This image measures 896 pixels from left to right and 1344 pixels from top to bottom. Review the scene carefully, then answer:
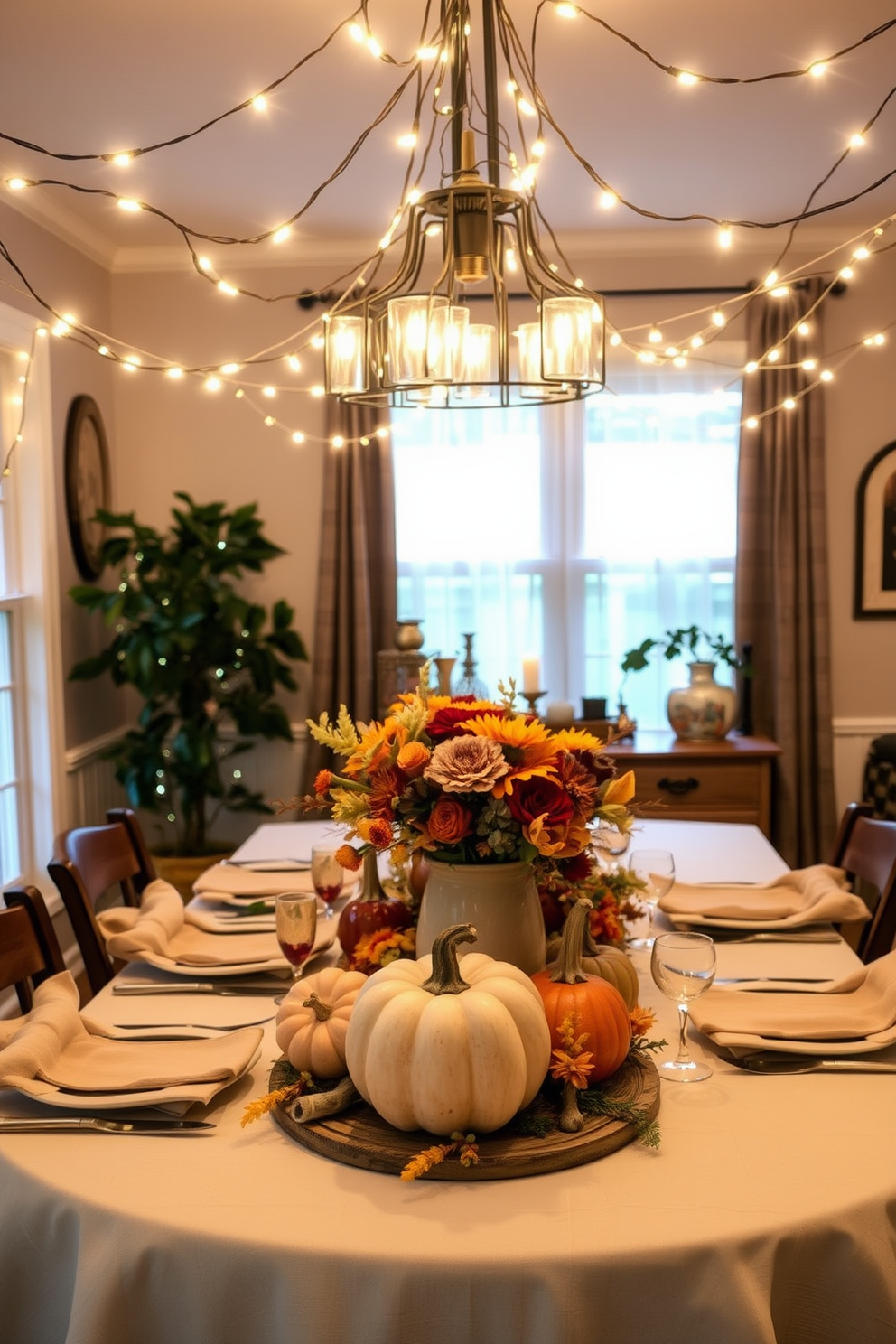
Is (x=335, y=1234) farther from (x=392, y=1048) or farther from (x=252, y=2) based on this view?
(x=252, y=2)

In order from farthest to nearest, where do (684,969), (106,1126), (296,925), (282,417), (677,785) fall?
1. (282,417)
2. (677,785)
3. (296,925)
4. (684,969)
5. (106,1126)

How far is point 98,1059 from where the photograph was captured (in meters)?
1.59

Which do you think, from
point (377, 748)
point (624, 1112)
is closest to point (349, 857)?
point (377, 748)

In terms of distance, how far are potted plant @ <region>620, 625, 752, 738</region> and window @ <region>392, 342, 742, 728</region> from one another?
0.97ft

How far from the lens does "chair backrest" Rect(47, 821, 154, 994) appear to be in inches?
84.2

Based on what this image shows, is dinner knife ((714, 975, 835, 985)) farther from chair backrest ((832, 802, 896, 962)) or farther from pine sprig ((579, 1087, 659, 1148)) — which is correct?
pine sprig ((579, 1087, 659, 1148))

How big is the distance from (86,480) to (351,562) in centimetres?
101

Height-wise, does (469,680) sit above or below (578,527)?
below

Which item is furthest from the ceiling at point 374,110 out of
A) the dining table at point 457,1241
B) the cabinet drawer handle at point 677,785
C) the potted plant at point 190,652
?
the dining table at point 457,1241

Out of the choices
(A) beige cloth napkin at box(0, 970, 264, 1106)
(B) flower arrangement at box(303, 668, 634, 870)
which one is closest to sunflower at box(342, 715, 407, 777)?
(B) flower arrangement at box(303, 668, 634, 870)

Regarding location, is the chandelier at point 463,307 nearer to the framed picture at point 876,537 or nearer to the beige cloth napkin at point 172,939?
the beige cloth napkin at point 172,939

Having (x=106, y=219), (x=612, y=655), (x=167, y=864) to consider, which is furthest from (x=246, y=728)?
(x=106, y=219)

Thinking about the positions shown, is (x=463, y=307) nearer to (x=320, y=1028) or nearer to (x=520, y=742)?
(x=520, y=742)

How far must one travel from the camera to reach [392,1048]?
4.30 ft
